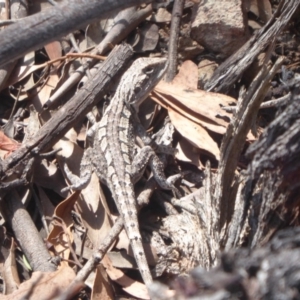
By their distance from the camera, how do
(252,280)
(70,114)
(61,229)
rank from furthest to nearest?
(70,114)
(61,229)
(252,280)

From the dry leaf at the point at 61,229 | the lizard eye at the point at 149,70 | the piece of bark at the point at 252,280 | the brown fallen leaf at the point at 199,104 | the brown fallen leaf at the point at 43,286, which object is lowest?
the piece of bark at the point at 252,280

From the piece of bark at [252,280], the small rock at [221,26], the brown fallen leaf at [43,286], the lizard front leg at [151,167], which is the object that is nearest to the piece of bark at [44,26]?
the piece of bark at [252,280]

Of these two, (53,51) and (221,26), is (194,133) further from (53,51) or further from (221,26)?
(53,51)

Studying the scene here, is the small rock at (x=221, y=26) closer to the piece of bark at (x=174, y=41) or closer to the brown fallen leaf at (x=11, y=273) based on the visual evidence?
the piece of bark at (x=174, y=41)

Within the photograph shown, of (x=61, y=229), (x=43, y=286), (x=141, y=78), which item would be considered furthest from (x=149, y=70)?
(x=43, y=286)

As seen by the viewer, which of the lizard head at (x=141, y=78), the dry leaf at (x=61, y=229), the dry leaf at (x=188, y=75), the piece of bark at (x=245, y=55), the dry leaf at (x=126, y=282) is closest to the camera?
the dry leaf at (x=126, y=282)

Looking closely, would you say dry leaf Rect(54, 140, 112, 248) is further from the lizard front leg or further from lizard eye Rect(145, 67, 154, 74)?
lizard eye Rect(145, 67, 154, 74)

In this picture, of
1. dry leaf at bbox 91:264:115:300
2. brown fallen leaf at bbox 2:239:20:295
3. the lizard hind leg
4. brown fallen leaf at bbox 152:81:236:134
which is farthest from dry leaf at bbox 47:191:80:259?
brown fallen leaf at bbox 152:81:236:134
